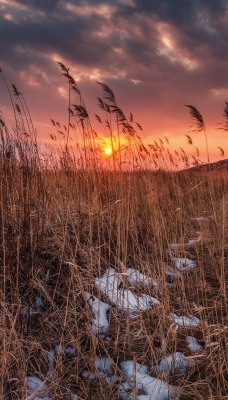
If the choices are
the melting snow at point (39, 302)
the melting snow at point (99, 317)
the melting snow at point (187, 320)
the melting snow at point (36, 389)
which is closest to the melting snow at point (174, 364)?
the melting snow at point (187, 320)

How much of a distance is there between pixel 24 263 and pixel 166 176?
671 centimetres

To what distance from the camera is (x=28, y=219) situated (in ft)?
9.52

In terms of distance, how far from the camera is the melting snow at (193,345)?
266cm

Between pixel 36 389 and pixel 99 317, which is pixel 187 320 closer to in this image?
pixel 99 317

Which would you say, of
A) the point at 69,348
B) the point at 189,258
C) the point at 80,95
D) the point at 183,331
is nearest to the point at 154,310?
the point at 183,331

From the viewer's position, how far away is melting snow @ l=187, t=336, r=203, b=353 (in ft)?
8.74

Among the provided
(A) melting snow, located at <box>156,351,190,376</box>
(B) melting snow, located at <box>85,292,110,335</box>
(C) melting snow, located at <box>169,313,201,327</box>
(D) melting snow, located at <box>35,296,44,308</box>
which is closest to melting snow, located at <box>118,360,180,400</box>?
(A) melting snow, located at <box>156,351,190,376</box>

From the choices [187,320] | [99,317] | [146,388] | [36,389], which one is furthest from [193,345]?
[36,389]

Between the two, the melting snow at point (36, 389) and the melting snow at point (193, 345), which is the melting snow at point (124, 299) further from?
the melting snow at point (36, 389)

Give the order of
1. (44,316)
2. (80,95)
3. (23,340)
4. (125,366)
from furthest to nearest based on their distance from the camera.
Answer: (80,95)
(44,316)
(125,366)
(23,340)

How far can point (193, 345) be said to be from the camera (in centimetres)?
272

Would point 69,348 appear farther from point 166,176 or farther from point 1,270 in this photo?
point 166,176

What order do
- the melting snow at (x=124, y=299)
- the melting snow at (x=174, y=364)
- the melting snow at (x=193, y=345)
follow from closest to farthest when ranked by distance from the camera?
the melting snow at (x=174, y=364), the melting snow at (x=193, y=345), the melting snow at (x=124, y=299)

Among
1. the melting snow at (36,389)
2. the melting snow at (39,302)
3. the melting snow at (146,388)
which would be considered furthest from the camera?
the melting snow at (39,302)
